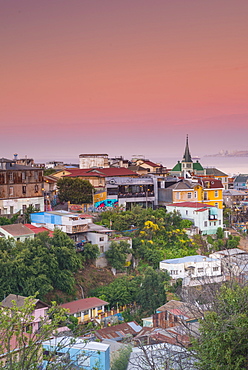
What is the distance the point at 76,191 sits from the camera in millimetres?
23984

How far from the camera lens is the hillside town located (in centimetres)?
1055

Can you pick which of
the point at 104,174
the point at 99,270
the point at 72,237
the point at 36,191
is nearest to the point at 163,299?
the point at 99,270

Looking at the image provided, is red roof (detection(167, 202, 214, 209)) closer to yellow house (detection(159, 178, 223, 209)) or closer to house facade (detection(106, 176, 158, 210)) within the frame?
yellow house (detection(159, 178, 223, 209))

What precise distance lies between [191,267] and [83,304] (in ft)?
16.4

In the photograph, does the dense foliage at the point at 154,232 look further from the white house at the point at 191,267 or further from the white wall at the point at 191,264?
the white wall at the point at 191,264

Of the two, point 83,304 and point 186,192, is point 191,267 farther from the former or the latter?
point 186,192

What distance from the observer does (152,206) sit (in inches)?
1042

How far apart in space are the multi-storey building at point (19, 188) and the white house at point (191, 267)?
7493mm

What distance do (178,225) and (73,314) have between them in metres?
9.49

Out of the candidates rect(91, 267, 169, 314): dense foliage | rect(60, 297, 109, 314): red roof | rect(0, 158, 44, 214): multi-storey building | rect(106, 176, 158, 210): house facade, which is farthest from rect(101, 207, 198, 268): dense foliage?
rect(60, 297, 109, 314): red roof

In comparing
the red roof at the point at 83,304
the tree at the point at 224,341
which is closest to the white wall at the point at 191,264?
the red roof at the point at 83,304

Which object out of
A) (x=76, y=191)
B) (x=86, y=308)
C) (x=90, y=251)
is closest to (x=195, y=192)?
(x=76, y=191)

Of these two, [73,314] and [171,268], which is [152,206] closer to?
[171,268]

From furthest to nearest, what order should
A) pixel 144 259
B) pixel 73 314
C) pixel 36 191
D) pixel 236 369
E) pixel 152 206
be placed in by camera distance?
pixel 152 206
pixel 36 191
pixel 144 259
pixel 73 314
pixel 236 369
